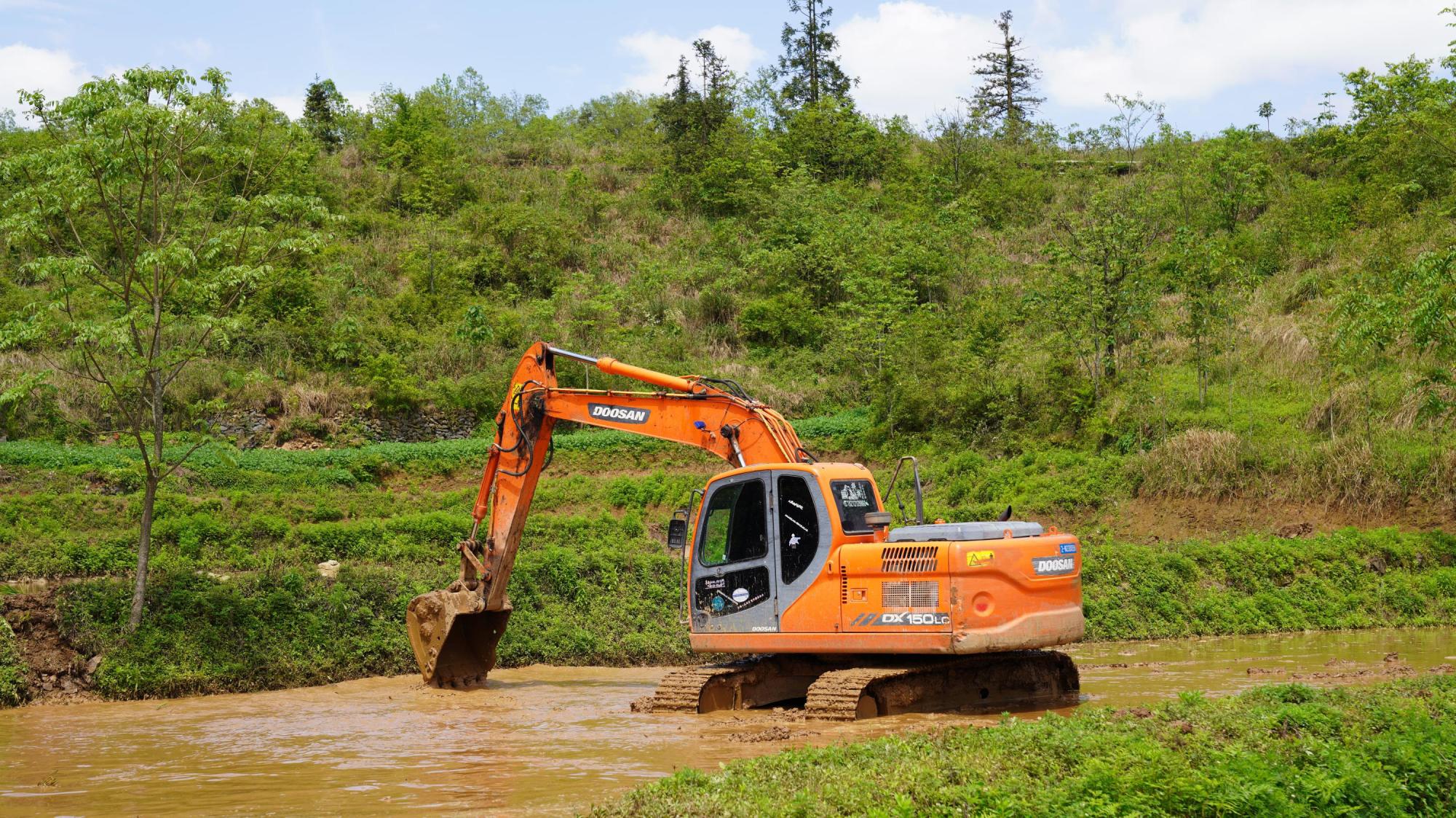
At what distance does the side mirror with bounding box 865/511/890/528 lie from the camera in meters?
11.9

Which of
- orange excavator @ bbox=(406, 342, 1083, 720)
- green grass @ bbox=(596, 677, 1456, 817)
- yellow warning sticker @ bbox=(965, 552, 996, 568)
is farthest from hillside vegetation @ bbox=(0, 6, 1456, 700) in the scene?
green grass @ bbox=(596, 677, 1456, 817)

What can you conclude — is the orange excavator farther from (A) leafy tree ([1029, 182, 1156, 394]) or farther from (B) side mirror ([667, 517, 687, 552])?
(A) leafy tree ([1029, 182, 1156, 394])

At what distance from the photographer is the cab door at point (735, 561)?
40.0ft

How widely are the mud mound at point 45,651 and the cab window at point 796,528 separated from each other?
28.5 ft

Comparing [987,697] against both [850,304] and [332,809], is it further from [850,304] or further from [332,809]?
[850,304]

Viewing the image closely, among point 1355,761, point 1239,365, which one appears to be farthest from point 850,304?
point 1355,761

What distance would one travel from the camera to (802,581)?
1195cm

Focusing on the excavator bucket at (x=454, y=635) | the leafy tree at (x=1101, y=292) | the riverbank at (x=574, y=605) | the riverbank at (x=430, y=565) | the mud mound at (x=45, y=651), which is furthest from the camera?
the leafy tree at (x=1101, y=292)

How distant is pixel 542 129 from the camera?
67062 mm

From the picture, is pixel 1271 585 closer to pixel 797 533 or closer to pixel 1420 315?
pixel 1420 315

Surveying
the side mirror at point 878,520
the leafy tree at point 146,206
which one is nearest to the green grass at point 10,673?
the leafy tree at point 146,206

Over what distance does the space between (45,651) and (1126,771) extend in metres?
12.9

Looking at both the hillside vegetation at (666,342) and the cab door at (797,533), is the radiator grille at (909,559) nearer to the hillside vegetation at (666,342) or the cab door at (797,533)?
the cab door at (797,533)

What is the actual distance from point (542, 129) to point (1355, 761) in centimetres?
6370
